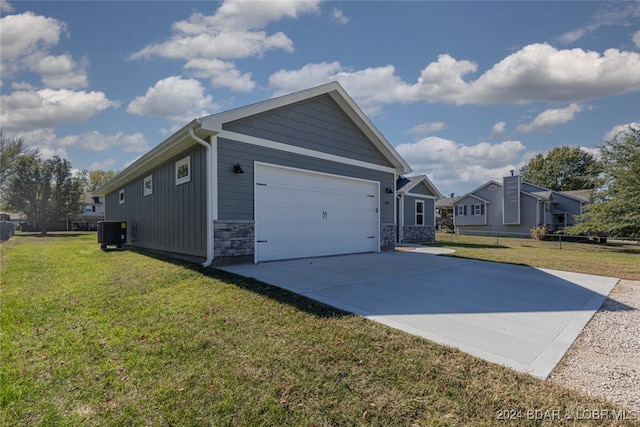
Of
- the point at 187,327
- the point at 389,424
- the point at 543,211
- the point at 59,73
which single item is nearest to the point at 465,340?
the point at 389,424

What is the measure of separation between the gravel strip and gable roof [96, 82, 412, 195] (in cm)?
658

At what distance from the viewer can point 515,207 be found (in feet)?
94.0

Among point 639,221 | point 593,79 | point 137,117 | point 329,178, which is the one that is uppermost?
point 593,79

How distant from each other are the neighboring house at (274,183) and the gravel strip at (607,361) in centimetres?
590

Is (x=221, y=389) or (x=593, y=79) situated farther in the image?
(x=593, y=79)

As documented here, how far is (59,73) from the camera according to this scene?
9758 millimetres

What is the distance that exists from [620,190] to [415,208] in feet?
34.2

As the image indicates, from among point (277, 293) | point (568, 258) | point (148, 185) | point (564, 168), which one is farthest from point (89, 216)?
point (564, 168)

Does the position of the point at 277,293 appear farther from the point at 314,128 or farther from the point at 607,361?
the point at 314,128

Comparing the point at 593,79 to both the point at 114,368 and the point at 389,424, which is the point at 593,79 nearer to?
the point at 389,424

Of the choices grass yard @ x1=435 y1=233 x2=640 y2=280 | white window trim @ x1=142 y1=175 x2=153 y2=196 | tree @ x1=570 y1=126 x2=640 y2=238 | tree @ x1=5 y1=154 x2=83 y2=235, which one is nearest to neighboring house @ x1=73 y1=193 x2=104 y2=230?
tree @ x1=5 y1=154 x2=83 y2=235

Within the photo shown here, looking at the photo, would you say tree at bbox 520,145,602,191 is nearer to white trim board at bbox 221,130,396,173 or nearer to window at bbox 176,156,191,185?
white trim board at bbox 221,130,396,173

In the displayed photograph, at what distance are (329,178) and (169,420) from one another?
25.0ft

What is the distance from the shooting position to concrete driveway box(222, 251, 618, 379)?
10.1 ft
